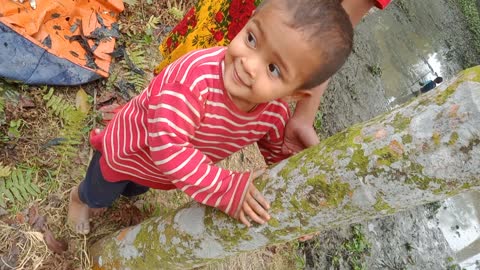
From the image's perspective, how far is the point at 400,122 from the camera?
53.0 inches

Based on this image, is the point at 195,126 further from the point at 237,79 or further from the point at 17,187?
the point at 17,187

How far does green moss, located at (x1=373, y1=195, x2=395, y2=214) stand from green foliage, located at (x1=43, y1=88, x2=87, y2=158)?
2.14 metres

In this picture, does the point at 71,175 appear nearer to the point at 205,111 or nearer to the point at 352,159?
the point at 205,111

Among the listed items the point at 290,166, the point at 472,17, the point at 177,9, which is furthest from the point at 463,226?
the point at 290,166

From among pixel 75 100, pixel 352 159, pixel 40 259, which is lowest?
pixel 40 259

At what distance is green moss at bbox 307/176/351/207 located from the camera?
1475 mm

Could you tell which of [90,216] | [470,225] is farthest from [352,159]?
[470,225]

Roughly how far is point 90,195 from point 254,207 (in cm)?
113

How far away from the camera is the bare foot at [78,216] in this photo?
2725mm

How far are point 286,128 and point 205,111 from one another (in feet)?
1.55

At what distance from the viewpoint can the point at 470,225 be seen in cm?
580

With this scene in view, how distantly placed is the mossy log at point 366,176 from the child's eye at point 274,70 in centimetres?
27

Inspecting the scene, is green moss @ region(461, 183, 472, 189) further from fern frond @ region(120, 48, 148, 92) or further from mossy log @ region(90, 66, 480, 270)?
fern frond @ region(120, 48, 148, 92)

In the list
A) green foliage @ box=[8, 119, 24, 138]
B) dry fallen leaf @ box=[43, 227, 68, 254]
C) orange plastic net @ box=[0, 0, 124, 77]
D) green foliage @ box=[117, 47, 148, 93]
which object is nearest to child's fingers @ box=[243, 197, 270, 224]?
dry fallen leaf @ box=[43, 227, 68, 254]
